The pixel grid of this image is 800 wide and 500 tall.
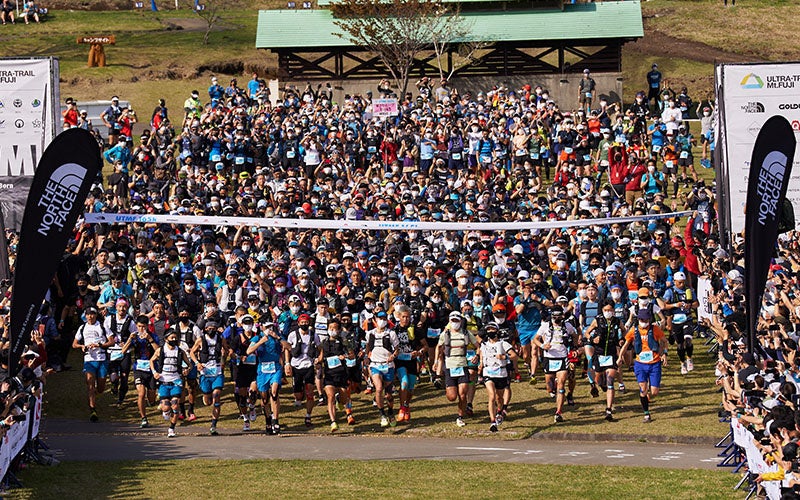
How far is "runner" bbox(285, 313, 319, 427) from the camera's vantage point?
848 inches

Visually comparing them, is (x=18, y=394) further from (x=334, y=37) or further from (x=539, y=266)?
(x=334, y=37)

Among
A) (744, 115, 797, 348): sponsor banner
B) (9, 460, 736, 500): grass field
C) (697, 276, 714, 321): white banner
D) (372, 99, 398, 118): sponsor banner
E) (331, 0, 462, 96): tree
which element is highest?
(331, 0, 462, 96): tree

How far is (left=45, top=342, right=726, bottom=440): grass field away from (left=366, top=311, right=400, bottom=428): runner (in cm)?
76

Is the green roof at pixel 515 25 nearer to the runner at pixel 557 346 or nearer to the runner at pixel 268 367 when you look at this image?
the runner at pixel 557 346

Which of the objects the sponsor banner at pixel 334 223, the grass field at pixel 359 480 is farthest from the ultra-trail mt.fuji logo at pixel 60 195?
the sponsor banner at pixel 334 223

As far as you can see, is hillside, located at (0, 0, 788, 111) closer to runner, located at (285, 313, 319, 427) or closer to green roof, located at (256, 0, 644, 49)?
Result: green roof, located at (256, 0, 644, 49)

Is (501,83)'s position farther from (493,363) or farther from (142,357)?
(142,357)

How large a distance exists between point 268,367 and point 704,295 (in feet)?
27.4

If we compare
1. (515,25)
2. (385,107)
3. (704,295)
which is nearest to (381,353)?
(704,295)

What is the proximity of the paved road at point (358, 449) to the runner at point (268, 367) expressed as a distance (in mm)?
351

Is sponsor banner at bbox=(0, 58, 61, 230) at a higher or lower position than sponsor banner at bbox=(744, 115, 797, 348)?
higher

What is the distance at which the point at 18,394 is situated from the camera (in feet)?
54.8

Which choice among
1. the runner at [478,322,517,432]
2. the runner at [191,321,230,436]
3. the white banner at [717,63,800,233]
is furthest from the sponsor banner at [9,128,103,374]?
the white banner at [717,63,800,233]

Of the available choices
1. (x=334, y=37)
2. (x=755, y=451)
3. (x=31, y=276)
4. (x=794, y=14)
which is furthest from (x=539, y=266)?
(x=794, y=14)
